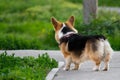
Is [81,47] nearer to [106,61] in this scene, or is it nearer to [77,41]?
[77,41]

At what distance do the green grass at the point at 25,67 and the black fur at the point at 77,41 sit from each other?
683 mm

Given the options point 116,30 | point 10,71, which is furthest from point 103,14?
point 10,71

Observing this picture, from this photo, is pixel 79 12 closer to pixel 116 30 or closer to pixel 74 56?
pixel 116 30

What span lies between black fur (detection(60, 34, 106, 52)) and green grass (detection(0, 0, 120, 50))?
4.13 meters

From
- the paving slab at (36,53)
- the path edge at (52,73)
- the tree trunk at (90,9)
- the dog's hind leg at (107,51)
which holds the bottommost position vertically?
the paving slab at (36,53)

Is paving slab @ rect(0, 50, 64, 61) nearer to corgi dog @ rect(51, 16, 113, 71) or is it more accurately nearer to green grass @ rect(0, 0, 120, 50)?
green grass @ rect(0, 0, 120, 50)

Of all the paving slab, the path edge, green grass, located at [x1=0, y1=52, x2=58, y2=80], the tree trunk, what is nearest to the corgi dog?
the path edge

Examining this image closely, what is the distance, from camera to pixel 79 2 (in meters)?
34.6

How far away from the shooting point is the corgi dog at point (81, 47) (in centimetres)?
1337

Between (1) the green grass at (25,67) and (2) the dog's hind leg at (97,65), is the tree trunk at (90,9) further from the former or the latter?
(2) the dog's hind leg at (97,65)

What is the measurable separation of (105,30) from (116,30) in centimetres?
34

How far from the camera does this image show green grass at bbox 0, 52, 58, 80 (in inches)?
470

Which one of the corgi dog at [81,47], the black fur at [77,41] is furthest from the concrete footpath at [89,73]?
the black fur at [77,41]

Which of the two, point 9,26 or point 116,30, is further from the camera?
point 9,26
